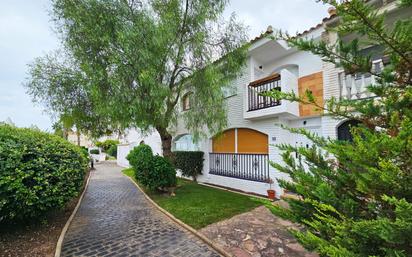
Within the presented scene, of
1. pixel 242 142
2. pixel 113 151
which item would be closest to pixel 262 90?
pixel 242 142

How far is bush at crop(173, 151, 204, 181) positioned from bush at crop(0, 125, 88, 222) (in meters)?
7.42

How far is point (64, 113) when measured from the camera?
409 inches

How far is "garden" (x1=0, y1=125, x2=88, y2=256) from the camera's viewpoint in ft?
14.4

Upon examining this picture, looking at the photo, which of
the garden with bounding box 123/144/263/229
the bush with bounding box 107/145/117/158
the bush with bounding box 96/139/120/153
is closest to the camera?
the garden with bounding box 123/144/263/229

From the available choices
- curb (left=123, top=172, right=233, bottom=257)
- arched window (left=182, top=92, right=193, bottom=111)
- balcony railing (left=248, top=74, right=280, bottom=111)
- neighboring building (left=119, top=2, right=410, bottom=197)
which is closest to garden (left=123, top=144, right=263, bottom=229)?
curb (left=123, top=172, right=233, bottom=257)

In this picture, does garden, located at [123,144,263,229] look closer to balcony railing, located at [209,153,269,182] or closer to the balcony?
balcony railing, located at [209,153,269,182]

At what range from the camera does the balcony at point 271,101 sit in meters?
8.15

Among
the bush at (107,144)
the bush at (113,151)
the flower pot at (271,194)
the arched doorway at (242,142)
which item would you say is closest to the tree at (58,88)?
the arched doorway at (242,142)

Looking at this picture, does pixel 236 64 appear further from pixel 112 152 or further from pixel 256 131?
pixel 112 152

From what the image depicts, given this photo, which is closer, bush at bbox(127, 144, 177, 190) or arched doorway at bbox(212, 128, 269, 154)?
bush at bbox(127, 144, 177, 190)

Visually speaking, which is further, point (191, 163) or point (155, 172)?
point (191, 163)

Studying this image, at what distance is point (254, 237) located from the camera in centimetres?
498

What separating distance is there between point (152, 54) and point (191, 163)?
772cm

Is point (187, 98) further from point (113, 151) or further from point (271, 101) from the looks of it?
point (113, 151)
